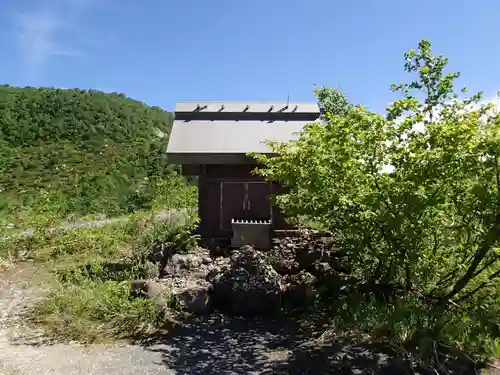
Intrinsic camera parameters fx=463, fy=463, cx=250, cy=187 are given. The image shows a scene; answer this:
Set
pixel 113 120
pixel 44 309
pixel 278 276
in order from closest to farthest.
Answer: pixel 44 309 → pixel 278 276 → pixel 113 120

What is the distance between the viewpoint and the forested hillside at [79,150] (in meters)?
19.5

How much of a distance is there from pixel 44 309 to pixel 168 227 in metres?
3.60

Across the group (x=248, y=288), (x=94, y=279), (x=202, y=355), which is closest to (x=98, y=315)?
(x=94, y=279)

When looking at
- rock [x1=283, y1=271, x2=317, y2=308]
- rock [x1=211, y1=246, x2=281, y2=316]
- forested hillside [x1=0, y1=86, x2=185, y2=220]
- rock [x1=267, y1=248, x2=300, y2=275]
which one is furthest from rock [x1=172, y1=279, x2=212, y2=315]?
forested hillside [x1=0, y1=86, x2=185, y2=220]

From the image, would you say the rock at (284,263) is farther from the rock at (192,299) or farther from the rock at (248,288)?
the rock at (192,299)

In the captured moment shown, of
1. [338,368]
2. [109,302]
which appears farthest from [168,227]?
[338,368]

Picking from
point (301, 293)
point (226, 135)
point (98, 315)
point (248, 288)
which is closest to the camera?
point (98, 315)

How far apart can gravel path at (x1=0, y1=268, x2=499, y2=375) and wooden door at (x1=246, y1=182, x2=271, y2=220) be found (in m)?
3.51

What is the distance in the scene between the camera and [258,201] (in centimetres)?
978

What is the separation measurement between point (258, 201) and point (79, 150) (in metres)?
17.8

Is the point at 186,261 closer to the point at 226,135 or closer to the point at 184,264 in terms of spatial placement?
the point at 184,264

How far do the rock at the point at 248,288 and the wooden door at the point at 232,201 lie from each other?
2.20 metres

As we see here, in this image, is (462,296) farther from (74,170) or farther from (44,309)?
(74,170)

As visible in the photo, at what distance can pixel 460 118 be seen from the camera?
4.83 m
